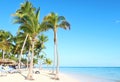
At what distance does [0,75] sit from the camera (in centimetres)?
2392

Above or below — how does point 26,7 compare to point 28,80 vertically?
above

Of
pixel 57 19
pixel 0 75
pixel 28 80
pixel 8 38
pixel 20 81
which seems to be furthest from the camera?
pixel 8 38

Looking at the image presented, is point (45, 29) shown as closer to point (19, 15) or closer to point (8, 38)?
point (19, 15)

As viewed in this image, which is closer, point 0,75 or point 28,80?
point 28,80

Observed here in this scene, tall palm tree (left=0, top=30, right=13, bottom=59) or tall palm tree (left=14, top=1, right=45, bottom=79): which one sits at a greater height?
tall palm tree (left=0, top=30, right=13, bottom=59)

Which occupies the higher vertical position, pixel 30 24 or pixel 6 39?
pixel 6 39

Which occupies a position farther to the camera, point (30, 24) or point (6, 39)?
point (6, 39)

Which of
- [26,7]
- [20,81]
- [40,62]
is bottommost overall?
[20,81]

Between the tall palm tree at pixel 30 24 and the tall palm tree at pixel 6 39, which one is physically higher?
the tall palm tree at pixel 6 39

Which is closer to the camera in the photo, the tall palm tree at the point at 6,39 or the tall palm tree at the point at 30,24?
the tall palm tree at the point at 30,24

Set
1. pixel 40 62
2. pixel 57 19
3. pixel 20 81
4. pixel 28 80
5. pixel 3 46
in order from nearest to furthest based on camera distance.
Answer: pixel 20 81 → pixel 28 80 → pixel 57 19 → pixel 3 46 → pixel 40 62

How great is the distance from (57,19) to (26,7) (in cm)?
442

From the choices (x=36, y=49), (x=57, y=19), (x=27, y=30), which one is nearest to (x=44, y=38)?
(x=36, y=49)

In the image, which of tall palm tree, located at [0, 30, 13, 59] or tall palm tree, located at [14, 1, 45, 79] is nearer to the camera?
tall palm tree, located at [14, 1, 45, 79]
